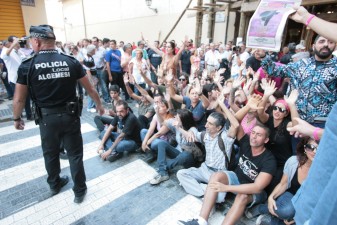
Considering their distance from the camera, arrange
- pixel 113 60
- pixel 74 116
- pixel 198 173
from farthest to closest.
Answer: pixel 113 60
pixel 198 173
pixel 74 116

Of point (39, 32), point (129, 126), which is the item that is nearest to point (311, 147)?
point (129, 126)

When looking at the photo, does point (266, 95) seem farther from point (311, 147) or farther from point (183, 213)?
point (183, 213)

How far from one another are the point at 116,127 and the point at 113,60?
3.26m

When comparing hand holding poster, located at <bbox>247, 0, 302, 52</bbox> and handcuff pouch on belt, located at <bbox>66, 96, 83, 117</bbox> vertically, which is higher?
hand holding poster, located at <bbox>247, 0, 302, 52</bbox>

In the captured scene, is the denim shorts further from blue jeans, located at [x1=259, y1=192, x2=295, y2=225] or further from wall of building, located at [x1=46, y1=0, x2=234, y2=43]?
wall of building, located at [x1=46, y1=0, x2=234, y2=43]

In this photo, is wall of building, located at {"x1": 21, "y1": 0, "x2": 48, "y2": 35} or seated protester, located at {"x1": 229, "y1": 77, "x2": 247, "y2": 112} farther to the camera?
wall of building, located at {"x1": 21, "y1": 0, "x2": 48, "y2": 35}

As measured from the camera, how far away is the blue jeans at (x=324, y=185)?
2.09ft

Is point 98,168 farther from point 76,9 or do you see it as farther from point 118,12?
point 76,9

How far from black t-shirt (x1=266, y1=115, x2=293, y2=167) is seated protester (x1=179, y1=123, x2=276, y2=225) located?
407 mm

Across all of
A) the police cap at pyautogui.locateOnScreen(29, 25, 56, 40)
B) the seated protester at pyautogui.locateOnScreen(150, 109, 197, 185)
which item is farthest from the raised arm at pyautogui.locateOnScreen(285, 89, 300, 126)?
the police cap at pyautogui.locateOnScreen(29, 25, 56, 40)

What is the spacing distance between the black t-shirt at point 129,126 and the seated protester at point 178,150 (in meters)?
0.63

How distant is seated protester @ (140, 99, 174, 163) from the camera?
3.56 metres

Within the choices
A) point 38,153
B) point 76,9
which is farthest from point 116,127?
point 76,9

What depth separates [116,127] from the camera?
412cm
